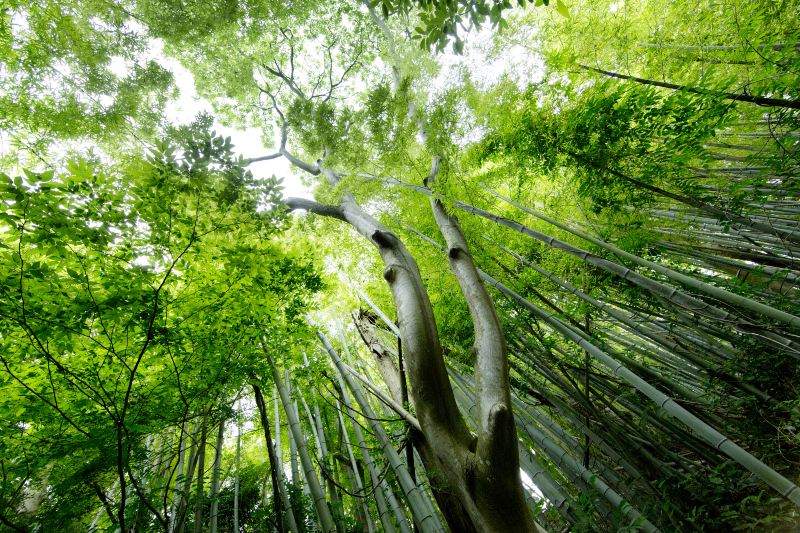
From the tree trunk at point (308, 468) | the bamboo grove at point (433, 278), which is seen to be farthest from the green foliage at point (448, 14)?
the tree trunk at point (308, 468)

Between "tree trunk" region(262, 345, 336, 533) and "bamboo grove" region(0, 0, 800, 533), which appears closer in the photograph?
"bamboo grove" region(0, 0, 800, 533)

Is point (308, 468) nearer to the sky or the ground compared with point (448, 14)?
nearer to the ground

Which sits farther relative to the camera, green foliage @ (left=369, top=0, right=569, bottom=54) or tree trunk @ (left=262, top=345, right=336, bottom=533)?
tree trunk @ (left=262, top=345, right=336, bottom=533)

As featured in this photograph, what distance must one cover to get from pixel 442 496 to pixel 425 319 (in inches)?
33.2

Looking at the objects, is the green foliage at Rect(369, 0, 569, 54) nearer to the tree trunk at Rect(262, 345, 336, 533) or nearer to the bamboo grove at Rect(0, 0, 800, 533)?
the bamboo grove at Rect(0, 0, 800, 533)

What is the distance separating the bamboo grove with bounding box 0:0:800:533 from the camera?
1650mm

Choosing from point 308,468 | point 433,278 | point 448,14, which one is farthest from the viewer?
point 433,278

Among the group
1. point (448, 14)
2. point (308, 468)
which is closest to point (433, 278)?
point (308, 468)

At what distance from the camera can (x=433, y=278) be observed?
14.6 feet

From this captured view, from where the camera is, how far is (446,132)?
272cm

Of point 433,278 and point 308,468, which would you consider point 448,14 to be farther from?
point 433,278

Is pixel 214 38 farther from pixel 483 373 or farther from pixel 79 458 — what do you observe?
pixel 483 373

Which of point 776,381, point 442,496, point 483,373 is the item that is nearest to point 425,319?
point 483,373

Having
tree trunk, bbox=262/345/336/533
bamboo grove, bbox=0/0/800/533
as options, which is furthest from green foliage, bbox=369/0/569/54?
tree trunk, bbox=262/345/336/533
